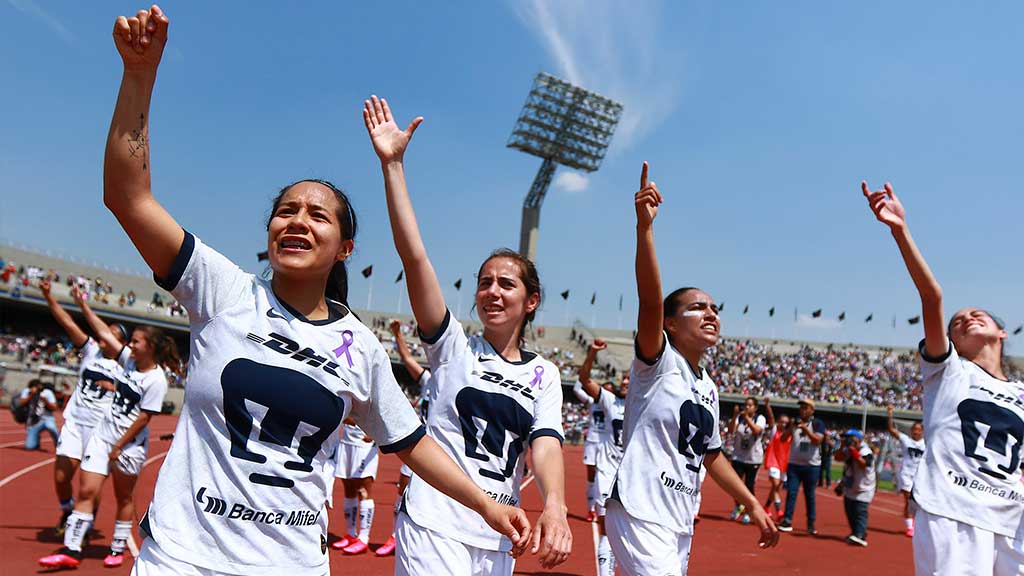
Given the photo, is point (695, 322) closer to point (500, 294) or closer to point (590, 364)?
point (500, 294)

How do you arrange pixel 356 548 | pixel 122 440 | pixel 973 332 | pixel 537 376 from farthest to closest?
1. pixel 356 548
2. pixel 122 440
3. pixel 973 332
4. pixel 537 376

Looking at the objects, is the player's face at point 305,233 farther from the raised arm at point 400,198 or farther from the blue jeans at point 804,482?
the blue jeans at point 804,482

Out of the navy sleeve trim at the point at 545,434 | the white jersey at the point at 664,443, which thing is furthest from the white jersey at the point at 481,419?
the white jersey at the point at 664,443

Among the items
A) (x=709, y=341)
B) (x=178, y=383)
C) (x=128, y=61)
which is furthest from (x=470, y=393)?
(x=178, y=383)

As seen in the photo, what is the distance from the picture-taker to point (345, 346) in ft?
8.09

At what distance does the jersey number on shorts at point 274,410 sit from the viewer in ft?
7.23

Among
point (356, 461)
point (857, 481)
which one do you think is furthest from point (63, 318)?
point (857, 481)

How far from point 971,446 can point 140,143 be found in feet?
14.9

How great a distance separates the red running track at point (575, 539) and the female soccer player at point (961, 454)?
489 cm

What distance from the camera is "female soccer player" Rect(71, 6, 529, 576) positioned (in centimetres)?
202

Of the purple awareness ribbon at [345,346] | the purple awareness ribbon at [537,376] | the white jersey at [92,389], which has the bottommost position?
the white jersey at [92,389]

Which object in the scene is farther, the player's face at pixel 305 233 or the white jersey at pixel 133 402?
the white jersey at pixel 133 402

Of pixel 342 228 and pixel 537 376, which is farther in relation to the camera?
pixel 537 376

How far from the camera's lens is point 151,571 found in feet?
6.94
